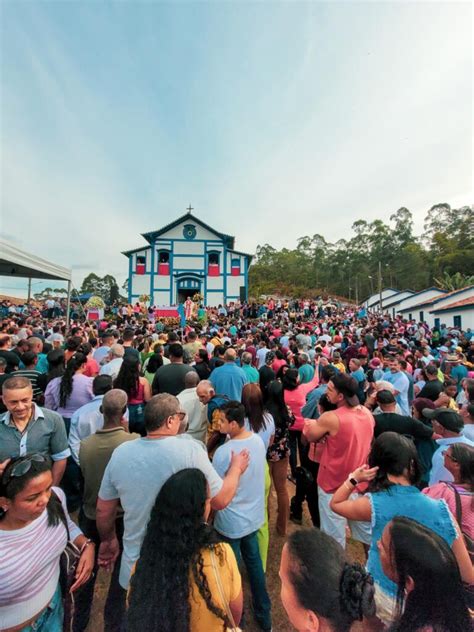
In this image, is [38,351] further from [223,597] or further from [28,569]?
[223,597]

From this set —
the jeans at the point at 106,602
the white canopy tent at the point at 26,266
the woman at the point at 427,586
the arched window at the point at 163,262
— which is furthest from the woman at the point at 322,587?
the arched window at the point at 163,262

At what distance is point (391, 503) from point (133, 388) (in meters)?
2.85

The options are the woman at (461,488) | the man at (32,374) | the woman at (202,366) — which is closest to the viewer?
the woman at (461,488)

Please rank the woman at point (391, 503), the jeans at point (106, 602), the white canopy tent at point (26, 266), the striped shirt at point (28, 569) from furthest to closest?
the white canopy tent at point (26, 266)
the jeans at point (106, 602)
the woman at point (391, 503)
the striped shirt at point (28, 569)

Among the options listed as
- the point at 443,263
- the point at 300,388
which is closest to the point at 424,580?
the point at 300,388

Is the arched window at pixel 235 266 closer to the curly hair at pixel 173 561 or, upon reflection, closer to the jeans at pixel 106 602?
the jeans at pixel 106 602

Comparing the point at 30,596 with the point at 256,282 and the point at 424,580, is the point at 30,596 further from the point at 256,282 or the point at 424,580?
the point at 256,282

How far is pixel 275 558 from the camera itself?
3.10 metres

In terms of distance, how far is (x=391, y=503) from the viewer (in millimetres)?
1652

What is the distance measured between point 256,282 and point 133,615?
60.8 metres

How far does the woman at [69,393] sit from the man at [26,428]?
94 cm

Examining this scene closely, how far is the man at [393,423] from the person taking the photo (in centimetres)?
296

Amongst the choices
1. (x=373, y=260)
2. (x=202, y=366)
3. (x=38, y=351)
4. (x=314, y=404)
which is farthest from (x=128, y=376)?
(x=373, y=260)

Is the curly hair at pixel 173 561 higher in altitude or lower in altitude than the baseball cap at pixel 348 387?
lower
